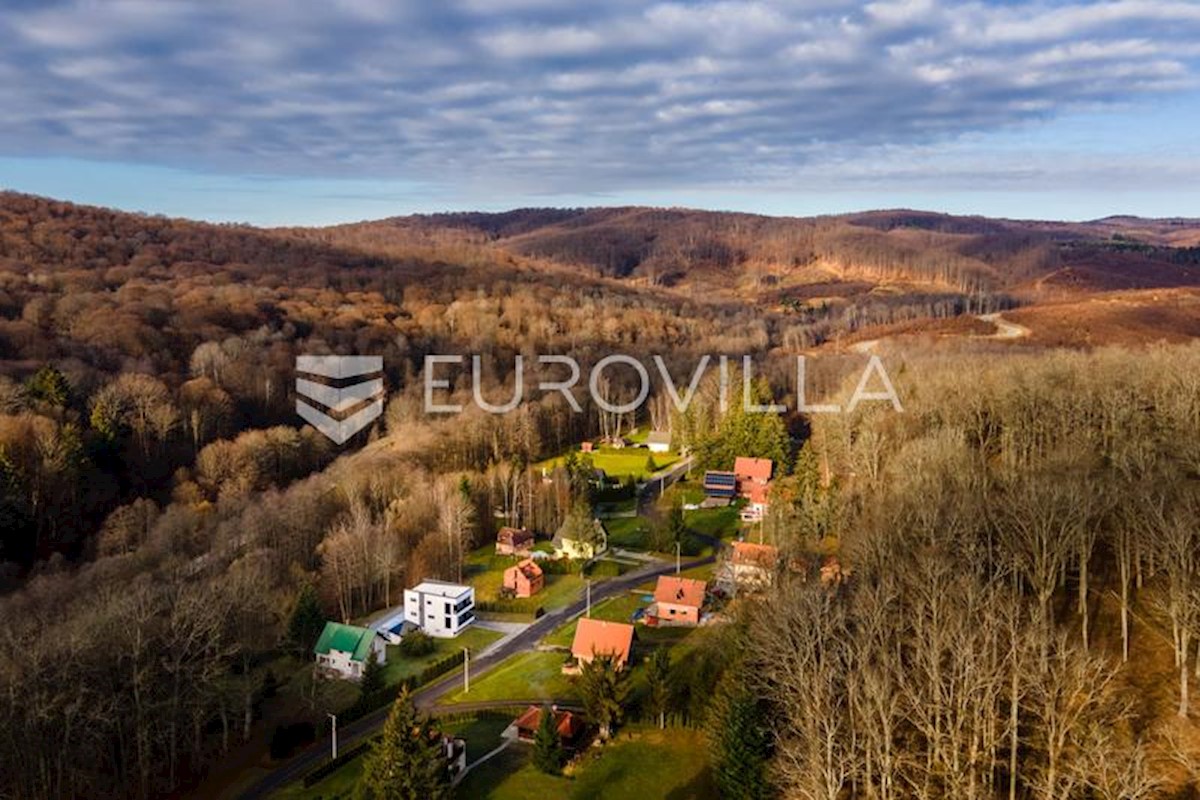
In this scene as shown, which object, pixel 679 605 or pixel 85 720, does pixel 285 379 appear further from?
pixel 85 720

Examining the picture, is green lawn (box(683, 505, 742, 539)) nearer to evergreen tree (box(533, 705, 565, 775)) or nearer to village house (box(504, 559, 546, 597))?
village house (box(504, 559, 546, 597))

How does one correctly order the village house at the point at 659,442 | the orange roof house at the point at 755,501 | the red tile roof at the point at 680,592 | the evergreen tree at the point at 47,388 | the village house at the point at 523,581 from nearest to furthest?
the red tile roof at the point at 680,592
the village house at the point at 523,581
the evergreen tree at the point at 47,388
the orange roof house at the point at 755,501
the village house at the point at 659,442

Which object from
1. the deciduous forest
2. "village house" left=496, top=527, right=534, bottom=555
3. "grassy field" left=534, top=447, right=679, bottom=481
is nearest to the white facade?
the deciduous forest

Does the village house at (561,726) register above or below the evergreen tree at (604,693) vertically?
below

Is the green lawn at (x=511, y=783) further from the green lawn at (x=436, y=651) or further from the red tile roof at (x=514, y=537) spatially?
the red tile roof at (x=514, y=537)

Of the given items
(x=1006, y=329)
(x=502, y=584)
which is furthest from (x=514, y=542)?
(x=1006, y=329)

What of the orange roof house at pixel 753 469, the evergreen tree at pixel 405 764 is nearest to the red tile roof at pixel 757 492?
the orange roof house at pixel 753 469
